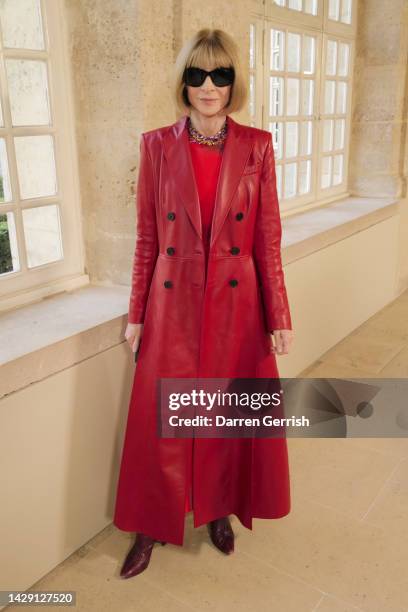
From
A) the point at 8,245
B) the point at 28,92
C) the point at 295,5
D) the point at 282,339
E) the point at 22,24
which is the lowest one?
the point at 282,339

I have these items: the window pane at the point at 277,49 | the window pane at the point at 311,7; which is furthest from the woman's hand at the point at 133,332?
the window pane at the point at 311,7

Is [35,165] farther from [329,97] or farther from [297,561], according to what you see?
[329,97]

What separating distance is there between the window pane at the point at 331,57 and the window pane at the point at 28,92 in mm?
2809

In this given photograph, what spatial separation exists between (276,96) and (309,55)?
547mm

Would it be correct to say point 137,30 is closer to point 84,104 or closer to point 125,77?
point 125,77

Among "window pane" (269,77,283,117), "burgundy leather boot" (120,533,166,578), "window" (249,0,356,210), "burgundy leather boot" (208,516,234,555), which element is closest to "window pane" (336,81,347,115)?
"window" (249,0,356,210)

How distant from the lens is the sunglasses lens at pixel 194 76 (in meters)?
1.73

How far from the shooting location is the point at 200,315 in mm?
1915

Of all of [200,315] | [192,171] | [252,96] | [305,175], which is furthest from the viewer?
[305,175]

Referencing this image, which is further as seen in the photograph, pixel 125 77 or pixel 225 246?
pixel 125 77

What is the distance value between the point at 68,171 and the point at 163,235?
71 cm

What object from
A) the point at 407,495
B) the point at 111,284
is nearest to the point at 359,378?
the point at 407,495

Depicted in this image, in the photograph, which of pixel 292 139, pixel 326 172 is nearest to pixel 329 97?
pixel 326 172

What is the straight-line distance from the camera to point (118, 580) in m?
2.07
